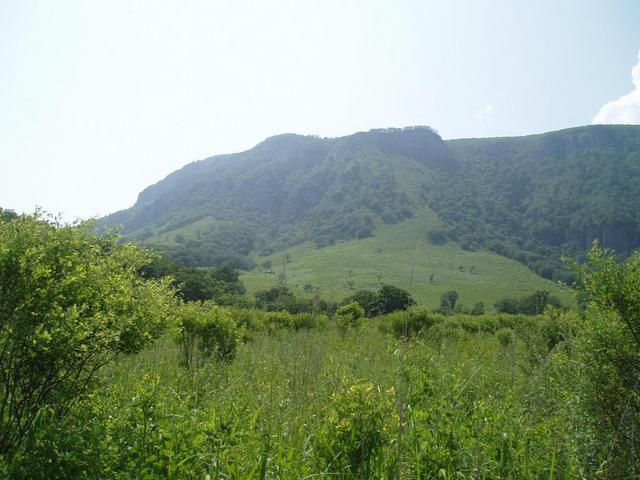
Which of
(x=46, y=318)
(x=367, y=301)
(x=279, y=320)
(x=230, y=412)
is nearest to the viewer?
(x=46, y=318)

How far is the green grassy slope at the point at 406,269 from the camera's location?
3457 inches

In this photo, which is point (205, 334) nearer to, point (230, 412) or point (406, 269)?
point (230, 412)

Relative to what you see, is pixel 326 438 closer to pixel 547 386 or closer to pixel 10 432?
pixel 10 432

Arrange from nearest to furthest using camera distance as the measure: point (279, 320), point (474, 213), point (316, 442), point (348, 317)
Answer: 1. point (316, 442)
2. point (348, 317)
3. point (279, 320)
4. point (474, 213)

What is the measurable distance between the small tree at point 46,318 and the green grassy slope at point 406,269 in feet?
230

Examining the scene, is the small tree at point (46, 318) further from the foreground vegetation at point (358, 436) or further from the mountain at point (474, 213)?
the mountain at point (474, 213)

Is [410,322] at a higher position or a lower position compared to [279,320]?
lower

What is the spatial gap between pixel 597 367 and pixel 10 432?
5542 millimetres

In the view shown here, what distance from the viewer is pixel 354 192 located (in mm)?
188625

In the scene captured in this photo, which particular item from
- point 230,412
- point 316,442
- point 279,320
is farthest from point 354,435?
point 279,320

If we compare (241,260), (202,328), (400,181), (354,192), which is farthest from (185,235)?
(202,328)

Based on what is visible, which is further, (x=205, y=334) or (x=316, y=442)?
(x=205, y=334)

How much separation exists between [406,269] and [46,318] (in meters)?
113

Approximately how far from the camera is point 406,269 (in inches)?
4419
